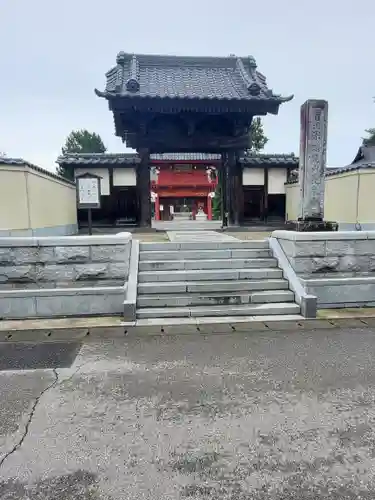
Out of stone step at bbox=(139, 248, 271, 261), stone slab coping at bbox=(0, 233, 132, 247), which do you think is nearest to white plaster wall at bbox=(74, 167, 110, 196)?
stone step at bbox=(139, 248, 271, 261)

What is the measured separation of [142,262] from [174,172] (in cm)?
2298

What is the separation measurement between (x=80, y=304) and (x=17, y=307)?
1.08m

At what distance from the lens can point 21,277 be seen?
6059 mm

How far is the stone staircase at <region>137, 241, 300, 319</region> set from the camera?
5.93m

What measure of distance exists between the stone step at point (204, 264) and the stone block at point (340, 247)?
1072 millimetres

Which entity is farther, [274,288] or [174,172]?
[174,172]

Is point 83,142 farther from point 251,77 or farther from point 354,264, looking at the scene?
point 354,264

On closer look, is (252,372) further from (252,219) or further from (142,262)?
(252,219)

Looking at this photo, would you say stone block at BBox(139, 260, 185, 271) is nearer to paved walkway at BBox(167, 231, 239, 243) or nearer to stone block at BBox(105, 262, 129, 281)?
stone block at BBox(105, 262, 129, 281)

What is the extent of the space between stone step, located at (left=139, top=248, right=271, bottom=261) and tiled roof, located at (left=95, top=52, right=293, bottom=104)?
241 inches

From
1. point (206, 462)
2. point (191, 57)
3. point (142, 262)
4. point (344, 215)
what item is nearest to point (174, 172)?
point (191, 57)

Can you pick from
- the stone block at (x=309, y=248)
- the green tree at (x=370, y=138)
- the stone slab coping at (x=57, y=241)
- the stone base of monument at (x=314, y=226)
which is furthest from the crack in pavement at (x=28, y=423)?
the green tree at (x=370, y=138)

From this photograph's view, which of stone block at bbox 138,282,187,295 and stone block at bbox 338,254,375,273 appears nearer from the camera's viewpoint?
stone block at bbox 138,282,187,295

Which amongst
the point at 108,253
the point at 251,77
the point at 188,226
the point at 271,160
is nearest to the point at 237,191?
the point at 271,160
